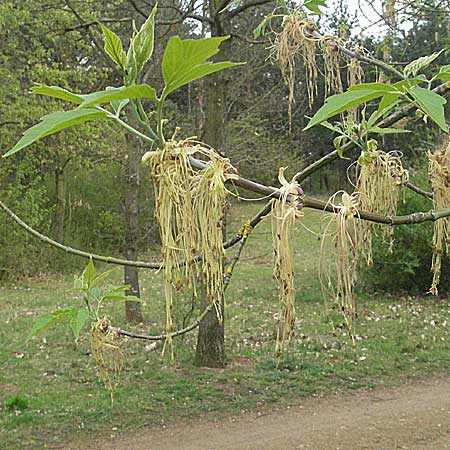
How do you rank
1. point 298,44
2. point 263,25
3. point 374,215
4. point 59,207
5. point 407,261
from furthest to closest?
point 59,207 < point 407,261 < point 298,44 < point 263,25 < point 374,215

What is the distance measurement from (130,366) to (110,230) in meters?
7.24

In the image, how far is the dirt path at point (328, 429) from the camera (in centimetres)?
413

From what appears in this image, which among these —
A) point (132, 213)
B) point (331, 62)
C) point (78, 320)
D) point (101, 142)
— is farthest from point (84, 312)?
point (101, 142)

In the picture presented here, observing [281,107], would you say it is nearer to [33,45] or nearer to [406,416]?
[33,45]

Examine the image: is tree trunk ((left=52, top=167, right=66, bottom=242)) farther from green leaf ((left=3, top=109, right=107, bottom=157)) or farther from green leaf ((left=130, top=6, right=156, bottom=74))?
green leaf ((left=3, top=109, right=107, bottom=157))

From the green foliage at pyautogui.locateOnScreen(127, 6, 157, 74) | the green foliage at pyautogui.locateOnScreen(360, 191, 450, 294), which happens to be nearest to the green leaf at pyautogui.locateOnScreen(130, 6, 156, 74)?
the green foliage at pyautogui.locateOnScreen(127, 6, 157, 74)

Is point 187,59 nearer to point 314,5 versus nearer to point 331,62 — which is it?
point 314,5

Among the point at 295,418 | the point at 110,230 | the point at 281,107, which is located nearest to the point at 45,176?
the point at 110,230

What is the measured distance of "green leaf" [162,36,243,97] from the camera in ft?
2.28

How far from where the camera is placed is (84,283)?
1.48m

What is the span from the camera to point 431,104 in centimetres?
67

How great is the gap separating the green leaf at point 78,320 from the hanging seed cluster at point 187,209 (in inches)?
24.3

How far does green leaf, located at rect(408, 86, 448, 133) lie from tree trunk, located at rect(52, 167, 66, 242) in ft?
37.5

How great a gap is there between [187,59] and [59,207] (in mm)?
11463
